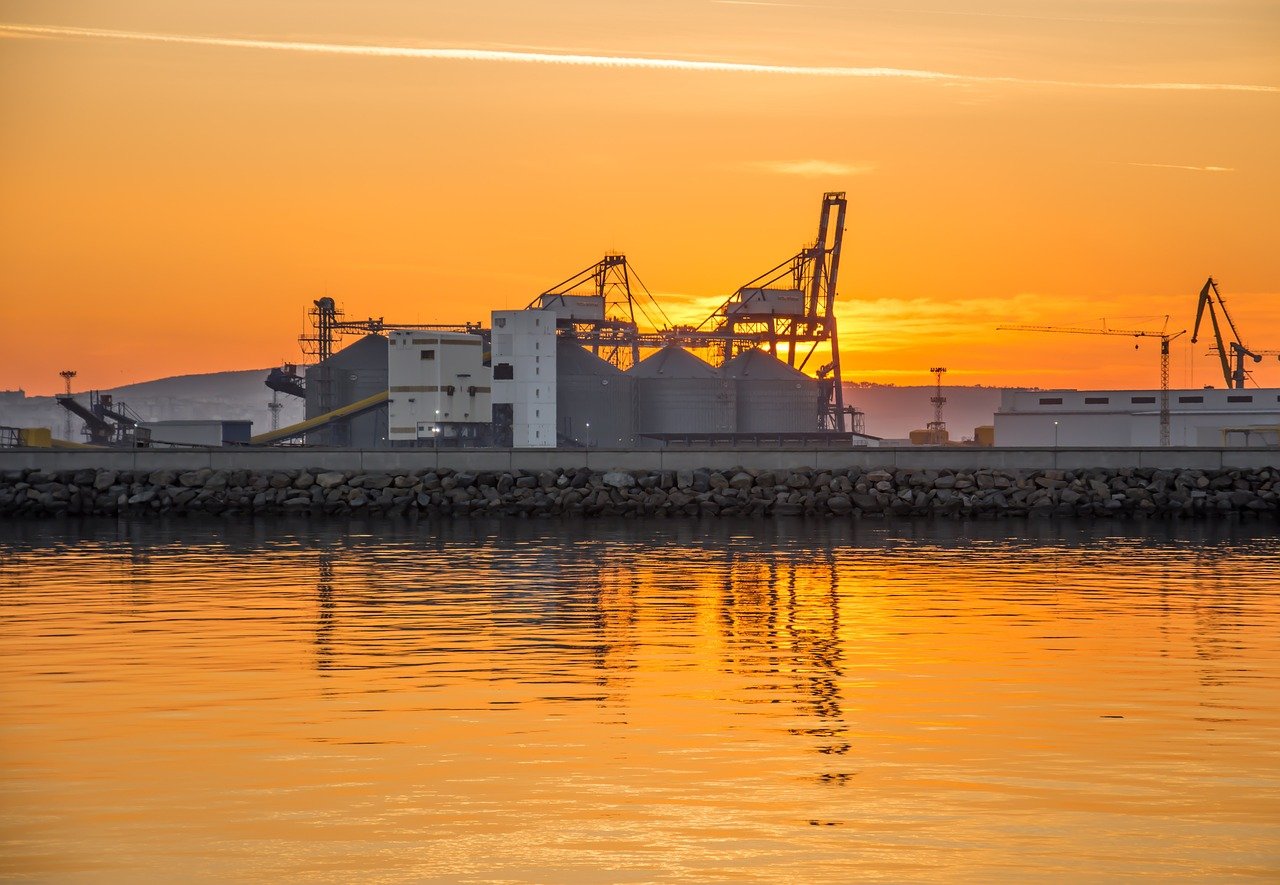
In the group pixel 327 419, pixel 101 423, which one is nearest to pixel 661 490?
pixel 327 419

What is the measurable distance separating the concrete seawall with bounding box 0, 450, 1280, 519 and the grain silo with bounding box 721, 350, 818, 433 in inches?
3295

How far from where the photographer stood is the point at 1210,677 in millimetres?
15789

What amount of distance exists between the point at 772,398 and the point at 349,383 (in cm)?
3692

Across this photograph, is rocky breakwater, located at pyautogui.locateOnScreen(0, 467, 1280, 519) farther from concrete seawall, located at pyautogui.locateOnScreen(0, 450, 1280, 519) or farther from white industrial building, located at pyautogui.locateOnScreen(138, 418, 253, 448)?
white industrial building, located at pyautogui.locateOnScreen(138, 418, 253, 448)

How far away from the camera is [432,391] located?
11475cm

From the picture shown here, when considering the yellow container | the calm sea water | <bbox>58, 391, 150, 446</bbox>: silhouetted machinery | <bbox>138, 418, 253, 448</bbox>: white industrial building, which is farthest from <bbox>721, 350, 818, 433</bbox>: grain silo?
the calm sea water

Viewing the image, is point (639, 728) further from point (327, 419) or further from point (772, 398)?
point (772, 398)

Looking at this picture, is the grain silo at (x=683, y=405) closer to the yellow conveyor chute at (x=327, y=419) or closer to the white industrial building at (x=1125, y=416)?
the yellow conveyor chute at (x=327, y=419)

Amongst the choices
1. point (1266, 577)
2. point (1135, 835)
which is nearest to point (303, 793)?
point (1135, 835)

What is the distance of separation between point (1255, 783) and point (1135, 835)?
1902 mm

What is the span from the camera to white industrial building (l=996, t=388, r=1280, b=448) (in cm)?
11250

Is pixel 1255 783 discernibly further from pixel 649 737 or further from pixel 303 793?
pixel 303 793

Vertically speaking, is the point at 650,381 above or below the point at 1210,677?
above

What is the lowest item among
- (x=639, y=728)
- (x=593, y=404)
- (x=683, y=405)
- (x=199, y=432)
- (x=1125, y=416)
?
(x=639, y=728)
